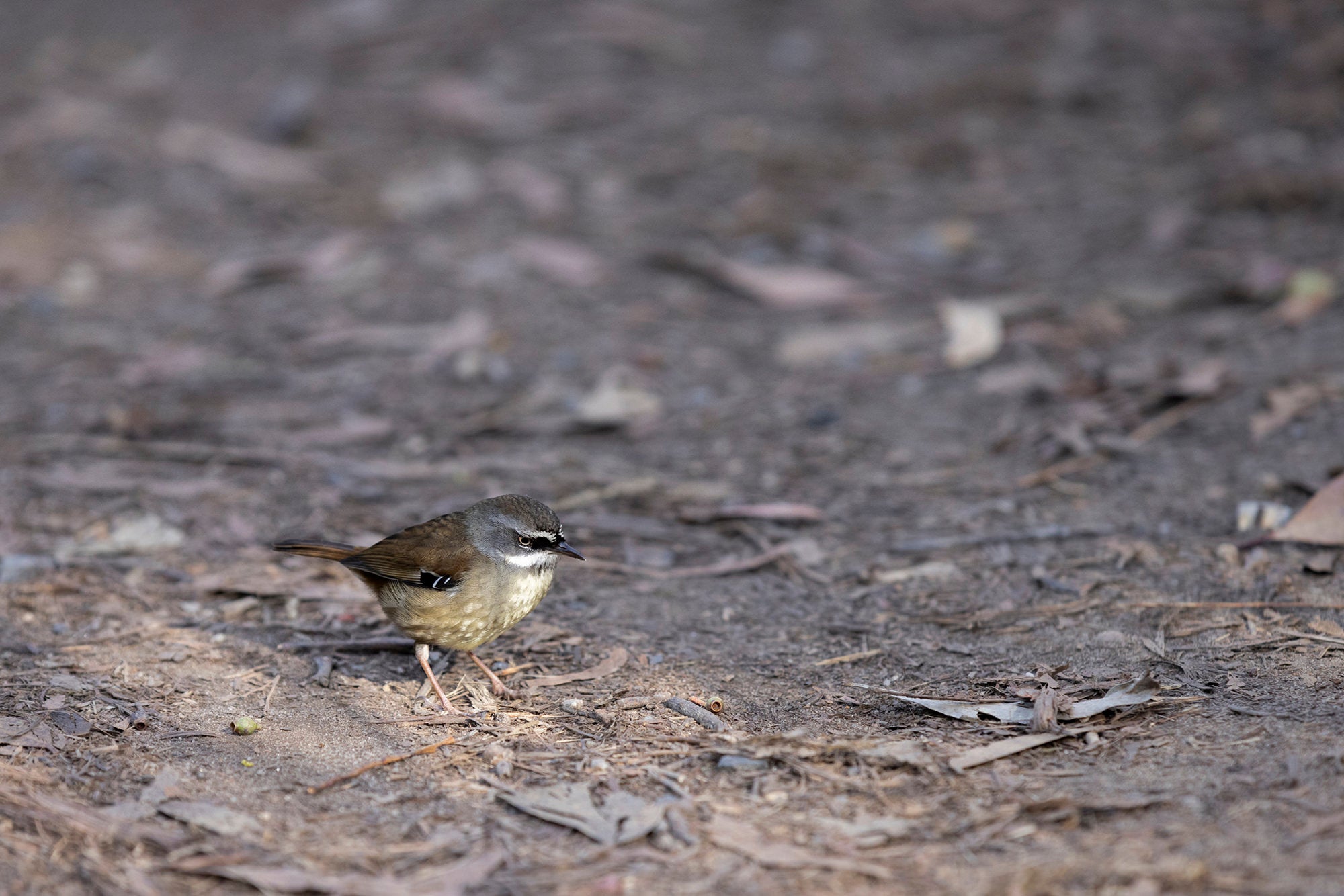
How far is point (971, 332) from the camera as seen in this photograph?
26.7ft

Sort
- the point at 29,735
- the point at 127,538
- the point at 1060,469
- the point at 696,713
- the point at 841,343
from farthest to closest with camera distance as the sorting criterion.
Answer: the point at 841,343 → the point at 1060,469 → the point at 127,538 → the point at 696,713 → the point at 29,735

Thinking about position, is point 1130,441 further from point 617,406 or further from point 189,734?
point 189,734

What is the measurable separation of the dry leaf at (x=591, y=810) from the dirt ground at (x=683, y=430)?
2 cm

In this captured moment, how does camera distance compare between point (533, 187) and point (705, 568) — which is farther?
point (533, 187)

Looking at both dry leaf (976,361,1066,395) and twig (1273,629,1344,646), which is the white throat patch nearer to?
twig (1273,629,1344,646)

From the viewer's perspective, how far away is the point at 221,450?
686cm

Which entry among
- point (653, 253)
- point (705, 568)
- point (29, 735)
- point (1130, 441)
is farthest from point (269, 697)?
point (653, 253)

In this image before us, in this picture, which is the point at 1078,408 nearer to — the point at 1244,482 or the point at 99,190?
the point at 1244,482

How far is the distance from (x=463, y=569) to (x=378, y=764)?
3.16ft

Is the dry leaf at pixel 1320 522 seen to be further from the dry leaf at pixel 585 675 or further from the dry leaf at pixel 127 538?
the dry leaf at pixel 127 538

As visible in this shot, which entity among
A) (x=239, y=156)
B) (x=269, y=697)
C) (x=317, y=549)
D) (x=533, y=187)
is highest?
(x=239, y=156)

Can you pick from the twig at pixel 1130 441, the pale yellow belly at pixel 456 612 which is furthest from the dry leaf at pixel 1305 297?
the pale yellow belly at pixel 456 612

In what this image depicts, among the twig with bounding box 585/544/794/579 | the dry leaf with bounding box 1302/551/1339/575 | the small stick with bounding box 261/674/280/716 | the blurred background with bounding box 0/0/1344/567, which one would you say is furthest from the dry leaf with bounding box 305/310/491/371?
the dry leaf with bounding box 1302/551/1339/575

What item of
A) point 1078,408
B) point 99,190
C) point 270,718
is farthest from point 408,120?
point 270,718
